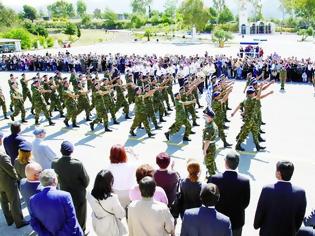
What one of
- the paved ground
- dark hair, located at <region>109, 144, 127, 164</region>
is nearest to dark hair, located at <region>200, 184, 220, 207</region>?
dark hair, located at <region>109, 144, 127, 164</region>

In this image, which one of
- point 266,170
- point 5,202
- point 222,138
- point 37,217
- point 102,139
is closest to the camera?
point 37,217

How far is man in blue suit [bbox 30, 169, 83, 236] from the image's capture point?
13.7 feet

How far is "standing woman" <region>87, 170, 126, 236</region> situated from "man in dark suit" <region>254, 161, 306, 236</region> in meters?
1.57

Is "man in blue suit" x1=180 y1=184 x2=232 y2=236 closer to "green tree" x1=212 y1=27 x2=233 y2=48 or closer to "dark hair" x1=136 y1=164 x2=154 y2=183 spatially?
"dark hair" x1=136 y1=164 x2=154 y2=183

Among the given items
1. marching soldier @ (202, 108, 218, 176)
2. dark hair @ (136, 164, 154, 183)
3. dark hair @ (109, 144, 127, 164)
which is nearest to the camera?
dark hair @ (136, 164, 154, 183)

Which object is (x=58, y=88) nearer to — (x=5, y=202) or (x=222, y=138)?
(x=222, y=138)

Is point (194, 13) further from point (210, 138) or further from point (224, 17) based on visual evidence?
point (210, 138)

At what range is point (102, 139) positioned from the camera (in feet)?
38.2

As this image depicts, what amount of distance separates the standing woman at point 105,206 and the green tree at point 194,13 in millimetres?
59776

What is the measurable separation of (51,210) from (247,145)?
7061mm

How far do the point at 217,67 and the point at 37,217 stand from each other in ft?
61.2

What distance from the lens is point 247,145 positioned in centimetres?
1038

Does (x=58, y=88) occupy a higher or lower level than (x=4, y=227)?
higher

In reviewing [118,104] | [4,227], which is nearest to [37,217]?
[4,227]
